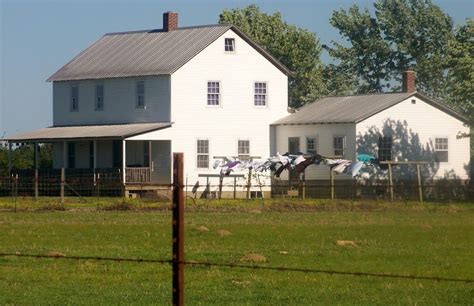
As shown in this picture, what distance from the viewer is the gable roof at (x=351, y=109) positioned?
218 ft

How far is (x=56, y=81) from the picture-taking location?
237 ft

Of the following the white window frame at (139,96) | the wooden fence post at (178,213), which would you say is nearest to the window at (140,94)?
the white window frame at (139,96)

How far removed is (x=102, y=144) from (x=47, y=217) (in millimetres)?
25543

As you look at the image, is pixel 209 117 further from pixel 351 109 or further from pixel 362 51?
pixel 362 51

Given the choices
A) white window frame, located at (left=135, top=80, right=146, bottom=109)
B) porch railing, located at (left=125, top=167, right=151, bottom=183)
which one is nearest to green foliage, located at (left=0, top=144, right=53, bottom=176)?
white window frame, located at (left=135, top=80, right=146, bottom=109)

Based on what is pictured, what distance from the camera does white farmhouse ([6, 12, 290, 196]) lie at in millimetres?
64938

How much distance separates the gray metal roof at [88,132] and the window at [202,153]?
2.33 m

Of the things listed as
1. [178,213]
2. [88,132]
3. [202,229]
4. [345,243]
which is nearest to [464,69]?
[88,132]

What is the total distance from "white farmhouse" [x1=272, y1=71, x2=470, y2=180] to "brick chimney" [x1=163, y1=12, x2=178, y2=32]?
7.88m

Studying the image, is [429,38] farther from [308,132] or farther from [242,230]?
[242,230]

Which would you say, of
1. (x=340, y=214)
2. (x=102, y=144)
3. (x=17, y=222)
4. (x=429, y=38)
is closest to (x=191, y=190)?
(x=102, y=144)

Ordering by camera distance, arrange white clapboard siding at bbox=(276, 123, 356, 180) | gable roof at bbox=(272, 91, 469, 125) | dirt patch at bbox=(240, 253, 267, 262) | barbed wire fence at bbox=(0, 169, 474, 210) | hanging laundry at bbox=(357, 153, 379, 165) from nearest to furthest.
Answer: dirt patch at bbox=(240, 253, 267, 262) < barbed wire fence at bbox=(0, 169, 474, 210) < hanging laundry at bbox=(357, 153, 379, 165) < white clapboard siding at bbox=(276, 123, 356, 180) < gable roof at bbox=(272, 91, 469, 125)

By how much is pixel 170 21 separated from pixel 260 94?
6.79 metres

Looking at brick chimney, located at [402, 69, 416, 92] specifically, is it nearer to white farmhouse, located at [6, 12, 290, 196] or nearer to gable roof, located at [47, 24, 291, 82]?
gable roof, located at [47, 24, 291, 82]
